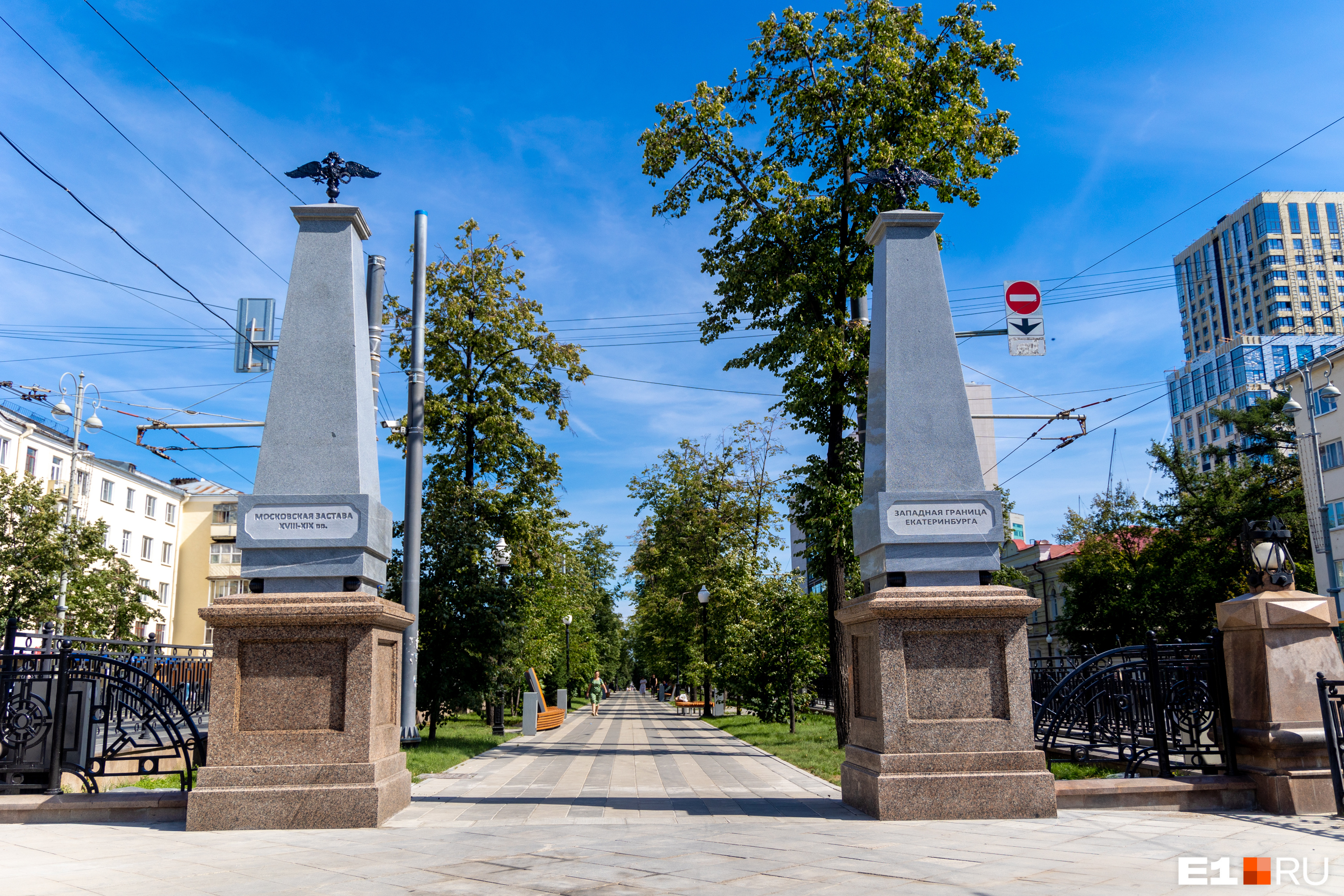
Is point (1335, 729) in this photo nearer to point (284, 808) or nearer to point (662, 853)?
point (662, 853)

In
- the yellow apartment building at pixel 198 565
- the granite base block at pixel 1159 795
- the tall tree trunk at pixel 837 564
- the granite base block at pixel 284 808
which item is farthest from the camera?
the yellow apartment building at pixel 198 565

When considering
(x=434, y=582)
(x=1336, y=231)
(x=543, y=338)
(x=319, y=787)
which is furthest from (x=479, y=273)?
(x=1336, y=231)

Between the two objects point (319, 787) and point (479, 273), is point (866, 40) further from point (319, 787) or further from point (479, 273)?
point (319, 787)

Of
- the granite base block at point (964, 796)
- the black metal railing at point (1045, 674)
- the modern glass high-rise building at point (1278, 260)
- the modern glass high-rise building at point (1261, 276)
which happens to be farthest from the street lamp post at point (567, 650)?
the modern glass high-rise building at point (1278, 260)

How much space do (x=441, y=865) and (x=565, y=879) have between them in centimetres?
95

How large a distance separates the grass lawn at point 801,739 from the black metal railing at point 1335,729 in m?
5.36

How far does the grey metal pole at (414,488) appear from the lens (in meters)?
14.0

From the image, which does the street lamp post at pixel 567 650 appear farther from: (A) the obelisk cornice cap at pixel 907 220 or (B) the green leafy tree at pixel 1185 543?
(A) the obelisk cornice cap at pixel 907 220

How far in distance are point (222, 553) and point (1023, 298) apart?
61538mm

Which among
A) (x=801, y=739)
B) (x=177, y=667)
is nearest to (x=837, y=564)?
(x=801, y=739)

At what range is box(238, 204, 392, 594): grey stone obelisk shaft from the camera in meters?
7.73

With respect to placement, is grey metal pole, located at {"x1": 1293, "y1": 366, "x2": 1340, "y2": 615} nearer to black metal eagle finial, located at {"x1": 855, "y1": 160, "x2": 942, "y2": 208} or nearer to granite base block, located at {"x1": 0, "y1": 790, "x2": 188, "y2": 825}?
black metal eagle finial, located at {"x1": 855, "y1": 160, "x2": 942, "y2": 208}

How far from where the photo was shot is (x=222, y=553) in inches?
2484

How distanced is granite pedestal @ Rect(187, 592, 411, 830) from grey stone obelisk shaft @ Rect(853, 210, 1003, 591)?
14.3 ft
